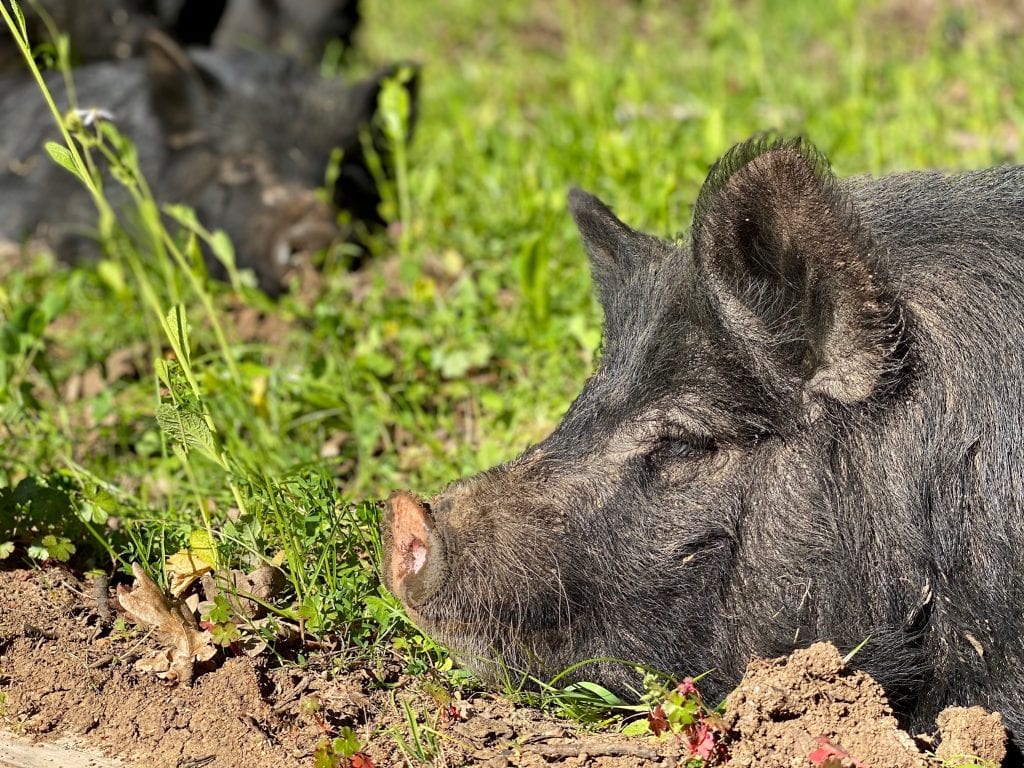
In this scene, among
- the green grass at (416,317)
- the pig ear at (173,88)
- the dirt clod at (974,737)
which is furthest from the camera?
the pig ear at (173,88)

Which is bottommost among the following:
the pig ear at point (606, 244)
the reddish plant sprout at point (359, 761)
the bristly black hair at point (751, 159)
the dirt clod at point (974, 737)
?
the reddish plant sprout at point (359, 761)

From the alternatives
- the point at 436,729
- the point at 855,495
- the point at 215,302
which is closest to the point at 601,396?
the point at 855,495

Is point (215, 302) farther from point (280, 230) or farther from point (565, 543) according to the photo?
point (565, 543)

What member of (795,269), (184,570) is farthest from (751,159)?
(184,570)

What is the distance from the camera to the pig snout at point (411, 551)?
2.96 metres

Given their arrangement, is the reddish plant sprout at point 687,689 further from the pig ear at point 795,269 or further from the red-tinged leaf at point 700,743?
the pig ear at point 795,269

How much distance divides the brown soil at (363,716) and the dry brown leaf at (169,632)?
0.03 m

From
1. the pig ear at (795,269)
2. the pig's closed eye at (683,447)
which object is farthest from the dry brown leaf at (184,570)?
the pig ear at (795,269)

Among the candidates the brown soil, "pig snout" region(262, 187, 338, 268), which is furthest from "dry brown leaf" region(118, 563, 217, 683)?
"pig snout" region(262, 187, 338, 268)

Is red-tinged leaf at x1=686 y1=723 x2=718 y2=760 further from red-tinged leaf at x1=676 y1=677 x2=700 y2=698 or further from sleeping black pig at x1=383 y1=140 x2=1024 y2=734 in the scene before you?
sleeping black pig at x1=383 y1=140 x2=1024 y2=734

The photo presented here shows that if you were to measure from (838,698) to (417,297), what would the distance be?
125 inches

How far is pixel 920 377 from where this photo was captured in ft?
9.57

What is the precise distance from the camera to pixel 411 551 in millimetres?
2996

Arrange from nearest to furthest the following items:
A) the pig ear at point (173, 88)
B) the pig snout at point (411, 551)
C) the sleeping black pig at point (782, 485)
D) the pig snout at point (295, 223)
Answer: the sleeping black pig at point (782, 485) < the pig snout at point (411, 551) < the pig snout at point (295, 223) < the pig ear at point (173, 88)
